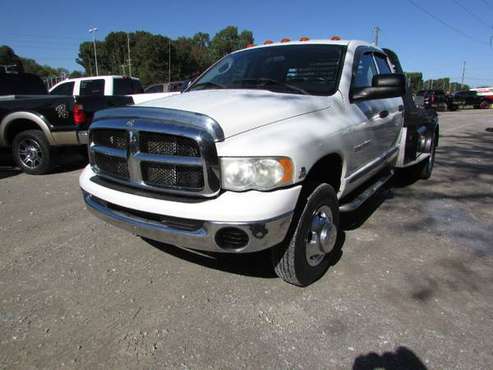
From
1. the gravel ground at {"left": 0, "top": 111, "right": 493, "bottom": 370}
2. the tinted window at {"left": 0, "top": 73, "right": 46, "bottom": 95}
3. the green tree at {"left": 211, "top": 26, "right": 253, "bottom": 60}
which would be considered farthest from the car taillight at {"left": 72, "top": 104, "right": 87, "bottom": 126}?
the green tree at {"left": 211, "top": 26, "right": 253, "bottom": 60}

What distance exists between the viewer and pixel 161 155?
93.9 inches

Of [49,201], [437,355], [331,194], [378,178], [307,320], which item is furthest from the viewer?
[49,201]

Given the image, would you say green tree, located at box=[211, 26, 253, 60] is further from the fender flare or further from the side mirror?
the side mirror

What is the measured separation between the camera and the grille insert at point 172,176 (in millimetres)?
2307

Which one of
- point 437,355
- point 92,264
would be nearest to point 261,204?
point 437,355

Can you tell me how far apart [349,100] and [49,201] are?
396 cm

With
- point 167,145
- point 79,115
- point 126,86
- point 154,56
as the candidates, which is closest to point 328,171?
point 167,145

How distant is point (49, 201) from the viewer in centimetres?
493

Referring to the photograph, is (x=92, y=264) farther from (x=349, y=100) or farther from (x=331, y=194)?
(x=349, y=100)

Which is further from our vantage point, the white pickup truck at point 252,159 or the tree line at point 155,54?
the tree line at point 155,54

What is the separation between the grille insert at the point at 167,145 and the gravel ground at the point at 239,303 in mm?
1073

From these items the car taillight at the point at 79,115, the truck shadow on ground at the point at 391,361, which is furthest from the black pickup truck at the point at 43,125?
the truck shadow on ground at the point at 391,361

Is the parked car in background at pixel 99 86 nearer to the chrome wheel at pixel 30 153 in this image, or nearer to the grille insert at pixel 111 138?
the chrome wheel at pixel 30 153

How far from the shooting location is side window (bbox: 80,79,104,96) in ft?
35.5
